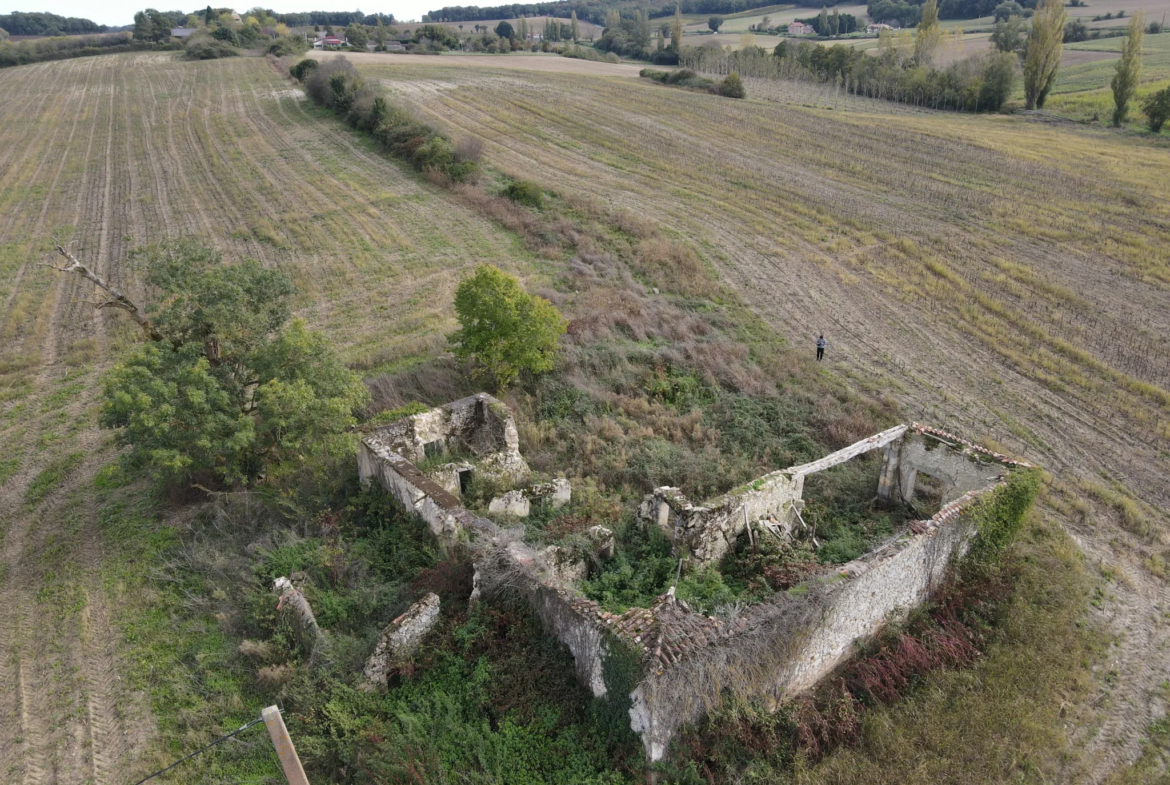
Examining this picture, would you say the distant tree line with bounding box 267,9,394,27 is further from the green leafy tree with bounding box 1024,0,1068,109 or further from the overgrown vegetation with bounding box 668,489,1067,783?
the overgrown vegetation with bounding box 668,489,1067,783

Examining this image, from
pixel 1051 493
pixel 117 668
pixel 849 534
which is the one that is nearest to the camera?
pixel 117 668

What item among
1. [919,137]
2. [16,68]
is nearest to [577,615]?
[919,137]

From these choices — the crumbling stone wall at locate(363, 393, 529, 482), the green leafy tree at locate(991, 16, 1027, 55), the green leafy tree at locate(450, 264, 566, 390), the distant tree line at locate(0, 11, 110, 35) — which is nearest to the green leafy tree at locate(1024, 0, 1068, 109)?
the green leafy tree at locate(991, 16, 1027, 55)

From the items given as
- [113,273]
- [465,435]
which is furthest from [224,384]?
[113,273]

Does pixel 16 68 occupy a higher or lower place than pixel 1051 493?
higher

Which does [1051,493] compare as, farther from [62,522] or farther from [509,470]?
[62,522]
